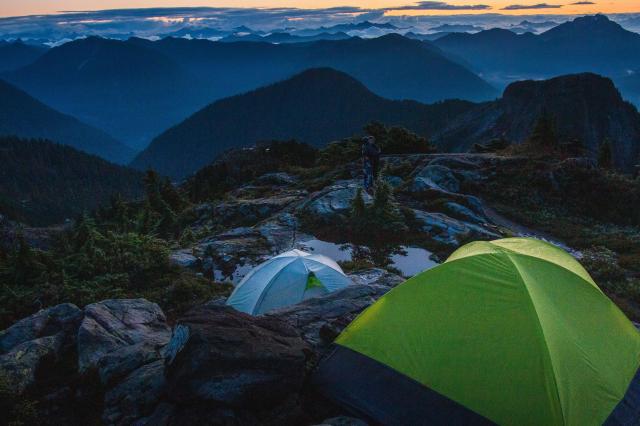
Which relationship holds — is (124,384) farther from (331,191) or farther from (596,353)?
(331,191)

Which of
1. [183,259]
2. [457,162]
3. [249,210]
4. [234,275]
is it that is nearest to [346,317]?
[234,275]

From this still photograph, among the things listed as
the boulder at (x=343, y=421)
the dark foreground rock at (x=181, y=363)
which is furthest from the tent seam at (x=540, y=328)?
the dark foreground rock at (x=181, y=363)

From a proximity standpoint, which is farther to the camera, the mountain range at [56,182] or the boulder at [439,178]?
the mountain range at [56,182]

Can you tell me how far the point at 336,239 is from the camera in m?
19.5

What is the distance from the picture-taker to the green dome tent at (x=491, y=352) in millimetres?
7055

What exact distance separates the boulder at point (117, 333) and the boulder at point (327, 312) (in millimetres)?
2594

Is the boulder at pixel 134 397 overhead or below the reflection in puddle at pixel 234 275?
overhead

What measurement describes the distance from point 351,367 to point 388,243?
11364 millimetres

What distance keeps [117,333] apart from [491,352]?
736cm

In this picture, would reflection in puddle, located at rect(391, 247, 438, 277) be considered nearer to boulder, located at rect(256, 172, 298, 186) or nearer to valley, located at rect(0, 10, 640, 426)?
valley, located at rect(0, 10, 640, 426)

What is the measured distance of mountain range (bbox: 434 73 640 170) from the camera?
119 metres

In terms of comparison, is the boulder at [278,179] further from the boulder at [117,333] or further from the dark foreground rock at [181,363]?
the dark foreground rock at [181,363]

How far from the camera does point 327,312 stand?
980cm

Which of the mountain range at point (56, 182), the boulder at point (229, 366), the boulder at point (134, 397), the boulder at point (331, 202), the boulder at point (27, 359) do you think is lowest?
the mountain range at point (56, 182)
